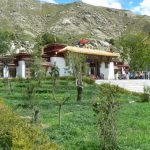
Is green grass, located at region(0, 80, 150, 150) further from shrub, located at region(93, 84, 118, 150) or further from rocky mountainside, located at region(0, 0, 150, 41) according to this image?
rocky mountainside, located at region(0, 0, 150, 41)

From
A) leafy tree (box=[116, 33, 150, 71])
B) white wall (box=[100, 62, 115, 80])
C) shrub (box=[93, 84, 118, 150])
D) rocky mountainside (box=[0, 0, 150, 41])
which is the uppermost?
rocky mountainside (box=[0, 0, 150, 41])

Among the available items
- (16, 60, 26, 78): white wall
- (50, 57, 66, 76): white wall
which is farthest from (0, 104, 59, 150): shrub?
(50, 57, 66, 76): white wall

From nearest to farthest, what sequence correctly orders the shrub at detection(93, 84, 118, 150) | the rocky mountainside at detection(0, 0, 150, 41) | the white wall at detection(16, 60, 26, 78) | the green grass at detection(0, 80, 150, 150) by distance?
the shrub at detection(93, 84, 118, 150) < the green grass at detection(0, 80, 150, 150) < the white wall at detection(16, 60, 26, 78) < the rocky mountainside at detection(0, 0, 150, 41)

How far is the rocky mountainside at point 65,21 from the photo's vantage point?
16920 centimetres

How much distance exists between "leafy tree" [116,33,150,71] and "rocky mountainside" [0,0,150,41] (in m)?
55.0

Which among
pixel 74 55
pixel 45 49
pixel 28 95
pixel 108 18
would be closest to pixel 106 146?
pixel 28 95

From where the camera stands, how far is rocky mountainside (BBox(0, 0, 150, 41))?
16920 cm

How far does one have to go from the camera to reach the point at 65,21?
17875 cm

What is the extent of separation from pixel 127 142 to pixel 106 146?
1657 millimetres

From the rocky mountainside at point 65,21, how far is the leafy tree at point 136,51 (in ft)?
180

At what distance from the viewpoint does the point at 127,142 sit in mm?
17828

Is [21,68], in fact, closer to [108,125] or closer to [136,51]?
[136,51]

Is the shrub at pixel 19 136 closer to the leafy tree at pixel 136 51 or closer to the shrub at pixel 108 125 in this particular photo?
the shrub at pixel 108 125

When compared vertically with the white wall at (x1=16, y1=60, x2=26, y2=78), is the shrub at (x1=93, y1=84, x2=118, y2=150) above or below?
below
